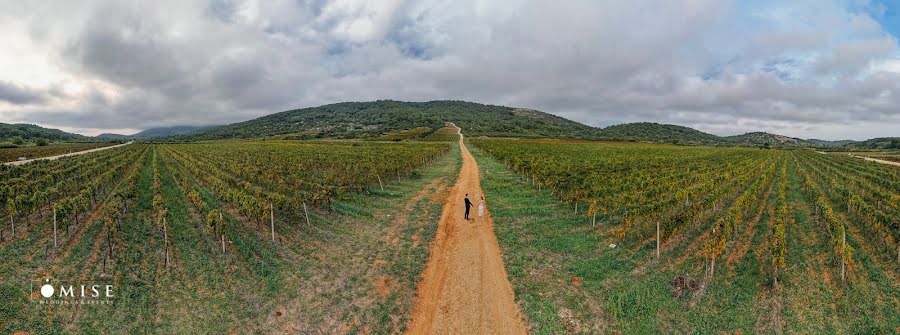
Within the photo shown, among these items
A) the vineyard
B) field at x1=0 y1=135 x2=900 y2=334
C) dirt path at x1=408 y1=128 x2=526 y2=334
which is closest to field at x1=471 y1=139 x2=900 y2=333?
field at x1=0 y1=135 x2=900 y2=334

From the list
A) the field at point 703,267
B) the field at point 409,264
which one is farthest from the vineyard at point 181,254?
the field at point 703,267

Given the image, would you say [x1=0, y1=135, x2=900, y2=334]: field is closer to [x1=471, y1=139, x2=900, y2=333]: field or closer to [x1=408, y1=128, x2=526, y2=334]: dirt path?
[x1=471, y1=139, x2=900, y2=333]: field

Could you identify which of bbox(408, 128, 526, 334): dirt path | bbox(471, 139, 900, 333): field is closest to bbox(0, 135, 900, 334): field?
bbox(471, 139, 900, 333): field

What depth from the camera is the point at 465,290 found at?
541 inches

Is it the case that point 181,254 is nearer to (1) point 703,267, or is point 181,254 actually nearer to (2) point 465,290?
(2) point 465,290

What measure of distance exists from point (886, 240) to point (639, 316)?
15.5 m

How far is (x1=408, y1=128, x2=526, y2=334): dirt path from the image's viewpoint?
38.5 feet

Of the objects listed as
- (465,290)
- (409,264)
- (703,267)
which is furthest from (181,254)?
(703,267)

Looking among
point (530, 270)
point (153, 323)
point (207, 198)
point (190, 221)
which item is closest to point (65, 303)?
point (153, 323)

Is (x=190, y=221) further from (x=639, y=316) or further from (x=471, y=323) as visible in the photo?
(x=639, y=316)

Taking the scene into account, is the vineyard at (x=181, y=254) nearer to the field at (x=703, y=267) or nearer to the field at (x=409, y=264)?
the field at (x=409, y=264)

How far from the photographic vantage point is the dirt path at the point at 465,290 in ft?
38.5

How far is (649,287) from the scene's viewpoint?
13.7 metres

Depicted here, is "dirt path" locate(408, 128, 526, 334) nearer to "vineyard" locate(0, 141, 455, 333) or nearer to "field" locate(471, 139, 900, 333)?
"field" locate(471, 139, 900, 333)
